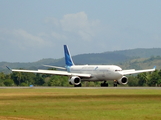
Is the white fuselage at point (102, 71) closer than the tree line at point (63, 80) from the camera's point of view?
Yes

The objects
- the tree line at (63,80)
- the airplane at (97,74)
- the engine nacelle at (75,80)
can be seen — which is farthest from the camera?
the tree line at (63,80)

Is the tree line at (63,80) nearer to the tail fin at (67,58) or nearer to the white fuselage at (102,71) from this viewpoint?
the tail fin at (67,58)

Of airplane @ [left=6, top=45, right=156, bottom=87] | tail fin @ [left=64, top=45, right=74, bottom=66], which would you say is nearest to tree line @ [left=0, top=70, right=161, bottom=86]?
tail fin @ [left=64, top=45, right=74, bottom=66]

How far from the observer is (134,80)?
148 m

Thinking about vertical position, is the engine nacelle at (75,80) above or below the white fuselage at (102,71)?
below

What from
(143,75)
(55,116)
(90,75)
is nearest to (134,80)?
(143,75)

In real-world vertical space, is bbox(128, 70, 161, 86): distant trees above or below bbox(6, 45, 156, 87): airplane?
above

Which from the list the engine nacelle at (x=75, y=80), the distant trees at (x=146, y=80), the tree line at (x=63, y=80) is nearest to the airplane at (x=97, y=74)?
the engine nacelle at (x=75, y=80)

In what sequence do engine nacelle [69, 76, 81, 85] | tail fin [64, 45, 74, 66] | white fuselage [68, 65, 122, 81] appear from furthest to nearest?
tail fin [64, 45, 74, 66]
engine nacelle [69, 76, 81, 85]
white fuselage [68, 65, 122, 81]

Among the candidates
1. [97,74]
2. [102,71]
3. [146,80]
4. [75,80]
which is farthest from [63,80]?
[102,71]

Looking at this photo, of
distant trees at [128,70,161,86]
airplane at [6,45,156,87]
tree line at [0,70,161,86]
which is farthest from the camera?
tree line at [0,70,161,86]

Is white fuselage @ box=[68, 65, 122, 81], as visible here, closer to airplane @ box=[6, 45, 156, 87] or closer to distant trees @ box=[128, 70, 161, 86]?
airplane @ box=[6, 45, 156, 87]

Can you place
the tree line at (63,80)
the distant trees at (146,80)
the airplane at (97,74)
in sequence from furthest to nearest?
the tree line at (63,80) < the distant trees at (146,80) < the airplane at (97,74)

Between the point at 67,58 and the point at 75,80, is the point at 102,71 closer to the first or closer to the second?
the point at 75,80
